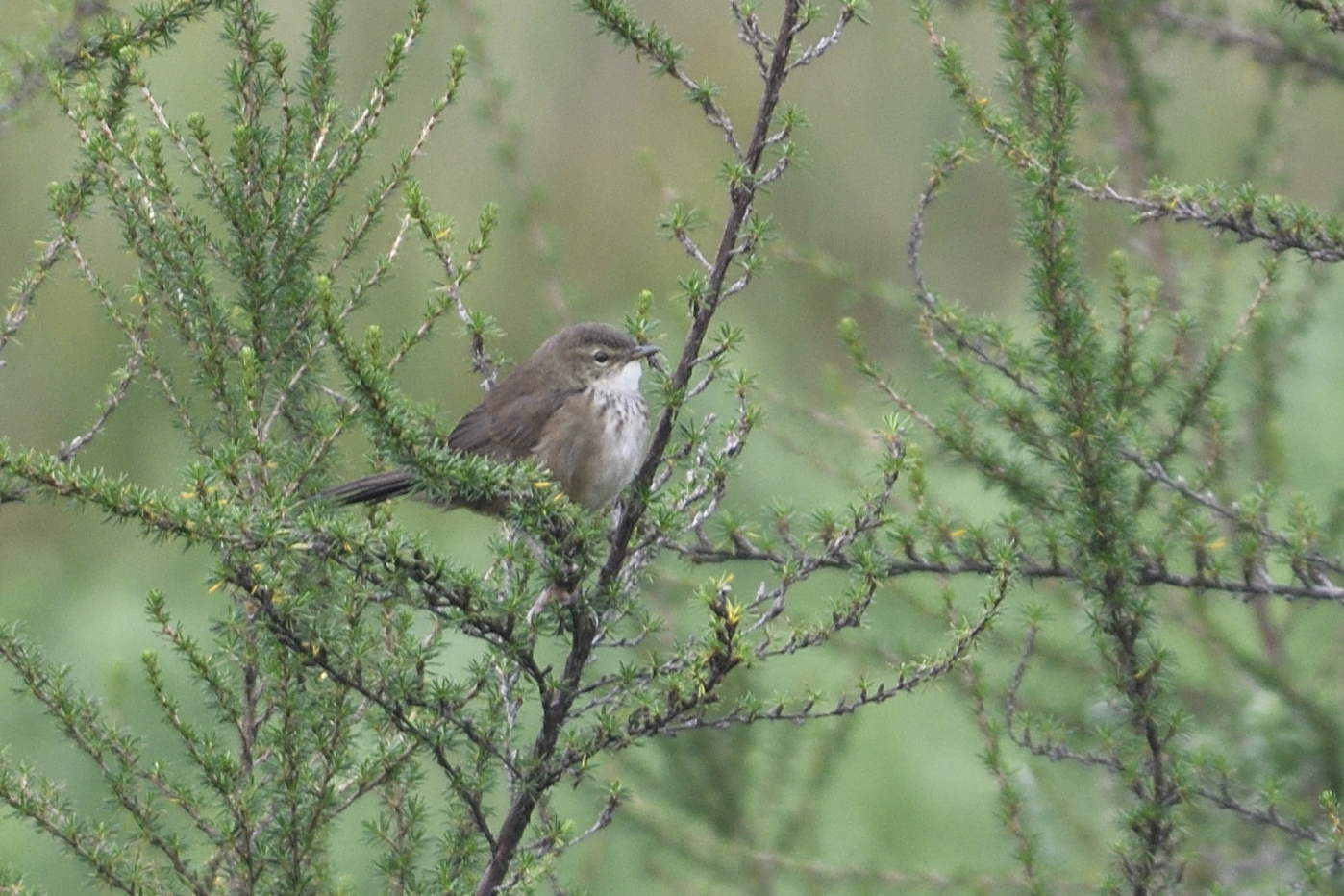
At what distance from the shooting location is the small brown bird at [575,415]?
14.6ft

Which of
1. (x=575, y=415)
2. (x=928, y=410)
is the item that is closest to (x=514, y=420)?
(x=575, y=415)

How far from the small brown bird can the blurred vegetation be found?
0.32m

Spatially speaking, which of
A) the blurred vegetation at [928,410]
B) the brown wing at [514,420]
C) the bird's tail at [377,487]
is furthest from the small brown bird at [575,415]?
the bird's tail at [377,487]

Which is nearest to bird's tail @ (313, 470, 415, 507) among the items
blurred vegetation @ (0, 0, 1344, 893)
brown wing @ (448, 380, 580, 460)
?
blurred vegetation @ (0, 0, 1344, 893)

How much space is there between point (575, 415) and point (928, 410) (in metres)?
3.55

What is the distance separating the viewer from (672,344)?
25.1 feet

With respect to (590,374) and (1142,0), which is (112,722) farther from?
(1142,0)

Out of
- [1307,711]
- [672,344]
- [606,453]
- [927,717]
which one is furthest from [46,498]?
[927,717]

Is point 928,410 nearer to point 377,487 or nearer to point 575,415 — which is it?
point 575,415

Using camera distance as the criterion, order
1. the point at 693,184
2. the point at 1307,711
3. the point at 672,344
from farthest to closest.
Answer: the point at 693,184 < the point at 672,344 < the point at 1307,711

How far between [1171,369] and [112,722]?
89.0 inches

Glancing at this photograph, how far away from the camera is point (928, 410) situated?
782 cm

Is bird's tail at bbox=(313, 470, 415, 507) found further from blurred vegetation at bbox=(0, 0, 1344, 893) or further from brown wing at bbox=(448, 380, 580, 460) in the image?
brown wing at bbox=(448, 380, 580, 460)

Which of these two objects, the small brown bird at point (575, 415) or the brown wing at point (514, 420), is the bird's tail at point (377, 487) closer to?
the small brown bird at point (575, 415)
